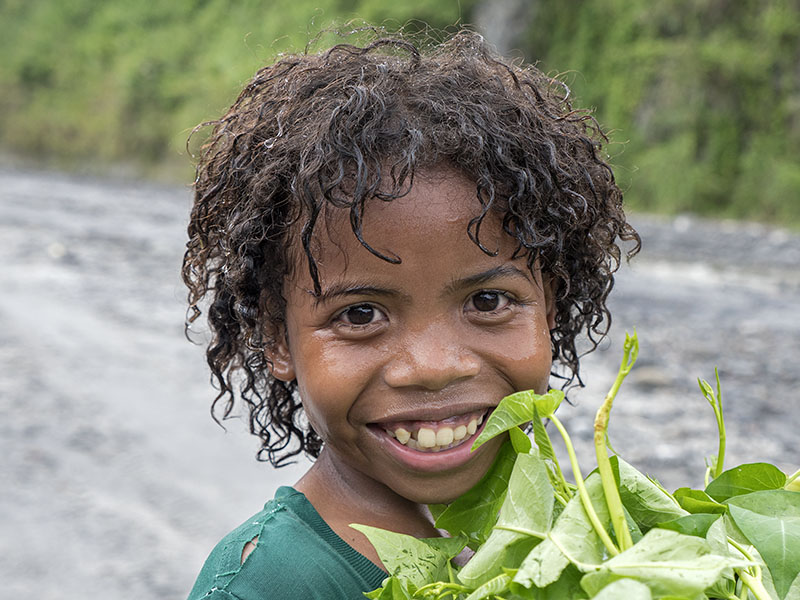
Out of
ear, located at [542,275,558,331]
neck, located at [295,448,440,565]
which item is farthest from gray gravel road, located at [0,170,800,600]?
neck, located at [295,448,440,565]

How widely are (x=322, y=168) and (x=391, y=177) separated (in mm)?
105

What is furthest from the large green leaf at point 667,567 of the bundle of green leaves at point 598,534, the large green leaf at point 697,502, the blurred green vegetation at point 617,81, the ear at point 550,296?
the blurred green vegetation at point 617,81

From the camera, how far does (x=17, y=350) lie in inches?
319

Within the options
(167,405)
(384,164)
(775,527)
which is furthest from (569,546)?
(167,405)

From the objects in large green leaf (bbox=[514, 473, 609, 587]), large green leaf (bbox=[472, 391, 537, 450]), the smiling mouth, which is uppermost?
the smiling mouth

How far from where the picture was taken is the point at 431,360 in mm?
1362

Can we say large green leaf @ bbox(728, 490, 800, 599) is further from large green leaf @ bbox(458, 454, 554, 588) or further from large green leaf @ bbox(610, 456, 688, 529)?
large green leaf @ bbox(458, 454, 554, 588)

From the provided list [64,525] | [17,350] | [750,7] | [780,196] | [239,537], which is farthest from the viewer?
[750,7]

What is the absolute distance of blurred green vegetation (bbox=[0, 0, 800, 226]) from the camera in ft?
50.4

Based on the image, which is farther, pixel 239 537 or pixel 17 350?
pixel 17 350

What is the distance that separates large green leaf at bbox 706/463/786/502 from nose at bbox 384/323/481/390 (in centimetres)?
36

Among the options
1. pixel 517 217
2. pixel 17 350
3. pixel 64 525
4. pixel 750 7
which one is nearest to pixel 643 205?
pixel 750 7

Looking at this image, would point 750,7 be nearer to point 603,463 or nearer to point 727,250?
point 727,250

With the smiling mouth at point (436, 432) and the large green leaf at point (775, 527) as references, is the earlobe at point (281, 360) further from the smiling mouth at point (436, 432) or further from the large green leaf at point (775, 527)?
the large green leaf at point (775, 527)
